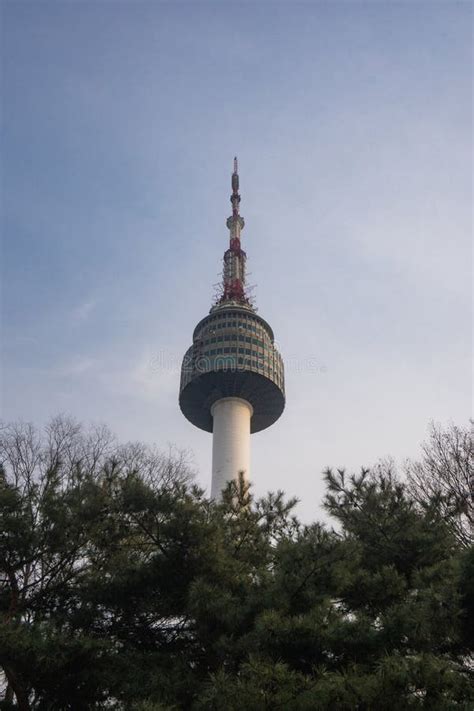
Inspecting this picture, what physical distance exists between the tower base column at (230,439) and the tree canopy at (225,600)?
127 ft

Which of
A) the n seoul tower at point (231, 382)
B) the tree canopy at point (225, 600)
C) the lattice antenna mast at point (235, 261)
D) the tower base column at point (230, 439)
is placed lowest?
the tree canopy at point (225, 600)

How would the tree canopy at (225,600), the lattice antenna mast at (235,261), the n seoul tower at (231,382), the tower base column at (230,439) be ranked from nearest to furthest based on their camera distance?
the tree canopy at (225,600) → the tower base column at (230,439) → the n seoul tower at (231,382) → the lattice antenna mast at (235,261)

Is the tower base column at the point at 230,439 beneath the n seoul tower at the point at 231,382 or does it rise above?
beneath

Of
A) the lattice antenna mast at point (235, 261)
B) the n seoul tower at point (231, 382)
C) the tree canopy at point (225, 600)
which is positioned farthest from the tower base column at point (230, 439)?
the tree canopy at point (225, 600)

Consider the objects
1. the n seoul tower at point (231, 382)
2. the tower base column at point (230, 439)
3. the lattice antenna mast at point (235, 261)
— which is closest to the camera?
the tower base column at point (230, 439)

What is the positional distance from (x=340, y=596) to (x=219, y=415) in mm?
43547

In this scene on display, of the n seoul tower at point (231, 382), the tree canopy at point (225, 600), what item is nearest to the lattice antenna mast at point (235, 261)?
the n seoul tower at point (231, 382)

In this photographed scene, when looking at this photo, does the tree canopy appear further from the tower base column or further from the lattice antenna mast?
the lattice antenna mast

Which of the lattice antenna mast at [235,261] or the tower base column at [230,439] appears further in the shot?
the lattice antenna mast at [235,261]

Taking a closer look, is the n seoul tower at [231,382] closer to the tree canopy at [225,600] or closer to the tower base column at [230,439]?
the tower base column at [230,439]

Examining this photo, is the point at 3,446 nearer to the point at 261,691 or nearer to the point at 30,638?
the point at 30,638

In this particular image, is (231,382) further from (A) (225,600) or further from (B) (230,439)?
(A) (225,600)

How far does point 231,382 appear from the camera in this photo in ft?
176

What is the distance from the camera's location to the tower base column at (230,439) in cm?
5128
